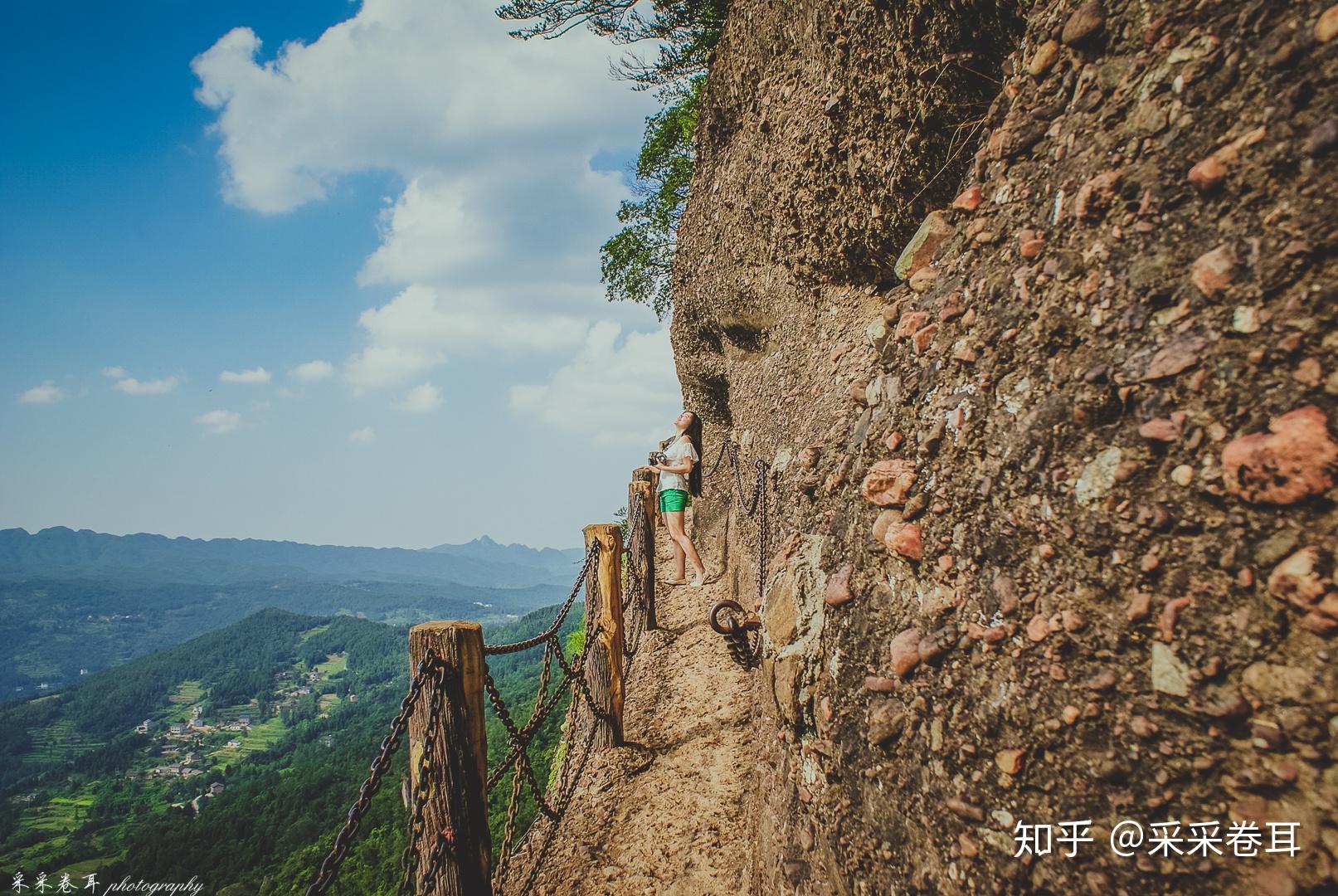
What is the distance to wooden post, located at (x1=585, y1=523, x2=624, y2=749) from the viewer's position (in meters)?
4.76

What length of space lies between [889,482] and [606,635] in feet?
9.87

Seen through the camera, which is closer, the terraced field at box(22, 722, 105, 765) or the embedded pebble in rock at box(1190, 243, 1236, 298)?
the embedded pebble in rock at box(1190, 243, 1236, 298)

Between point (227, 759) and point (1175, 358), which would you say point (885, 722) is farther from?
point (227, 759)

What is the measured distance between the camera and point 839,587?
2695 mm

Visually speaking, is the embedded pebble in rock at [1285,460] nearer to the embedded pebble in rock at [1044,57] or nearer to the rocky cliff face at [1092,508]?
the rocky cliff face at [1092,508]

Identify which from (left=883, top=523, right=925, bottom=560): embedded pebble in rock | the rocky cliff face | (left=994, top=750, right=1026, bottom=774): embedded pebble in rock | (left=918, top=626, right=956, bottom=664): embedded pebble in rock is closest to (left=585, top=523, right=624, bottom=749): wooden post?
the rocky cliff face

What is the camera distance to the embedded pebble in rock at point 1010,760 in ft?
5.94

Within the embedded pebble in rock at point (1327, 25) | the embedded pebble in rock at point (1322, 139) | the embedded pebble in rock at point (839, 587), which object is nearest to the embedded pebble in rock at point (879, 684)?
the embedded pebble in rock at point (839, 587)

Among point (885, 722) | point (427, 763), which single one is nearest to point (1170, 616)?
point (885, 722)

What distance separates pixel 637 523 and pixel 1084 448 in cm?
502

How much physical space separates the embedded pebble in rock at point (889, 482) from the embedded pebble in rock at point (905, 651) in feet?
1.80

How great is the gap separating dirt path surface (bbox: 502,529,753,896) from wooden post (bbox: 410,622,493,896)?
4.37ft

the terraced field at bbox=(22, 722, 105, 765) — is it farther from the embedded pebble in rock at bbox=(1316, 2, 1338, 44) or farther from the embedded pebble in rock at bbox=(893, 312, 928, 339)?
the embedded pebble in rock at bbox=(1316, 2, 1338, 44)

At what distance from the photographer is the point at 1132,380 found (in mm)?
1824
